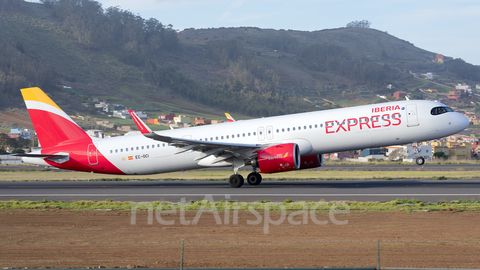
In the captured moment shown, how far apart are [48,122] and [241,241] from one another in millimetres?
23937

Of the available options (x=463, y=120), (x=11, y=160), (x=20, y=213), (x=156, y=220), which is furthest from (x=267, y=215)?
(x=11, y=160)

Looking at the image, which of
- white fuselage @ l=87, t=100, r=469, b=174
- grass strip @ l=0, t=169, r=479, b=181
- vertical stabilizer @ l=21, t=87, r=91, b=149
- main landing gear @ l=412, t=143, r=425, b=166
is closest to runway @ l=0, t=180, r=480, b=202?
main landing gear @ l=412, t=143, r=425, b=166

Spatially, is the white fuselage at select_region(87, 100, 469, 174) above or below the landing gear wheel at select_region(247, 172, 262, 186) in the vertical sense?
above

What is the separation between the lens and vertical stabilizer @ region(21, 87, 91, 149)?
34156 mm

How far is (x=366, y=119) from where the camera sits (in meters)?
29.4

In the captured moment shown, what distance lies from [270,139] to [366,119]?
627cm

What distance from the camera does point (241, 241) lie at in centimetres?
1552

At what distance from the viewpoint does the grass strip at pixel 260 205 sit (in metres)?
21.3

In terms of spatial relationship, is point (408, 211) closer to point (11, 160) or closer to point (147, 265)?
point (147, 265)

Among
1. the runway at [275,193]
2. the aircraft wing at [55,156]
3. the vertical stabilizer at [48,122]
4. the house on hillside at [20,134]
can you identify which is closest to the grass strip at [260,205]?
the runway at [275,193]

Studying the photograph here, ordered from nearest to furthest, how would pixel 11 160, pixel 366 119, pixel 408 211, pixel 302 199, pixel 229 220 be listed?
pixel 229 220 < pixel 408 211 < pixel 302 199 < pixel 366 119 < pixel 11 160
